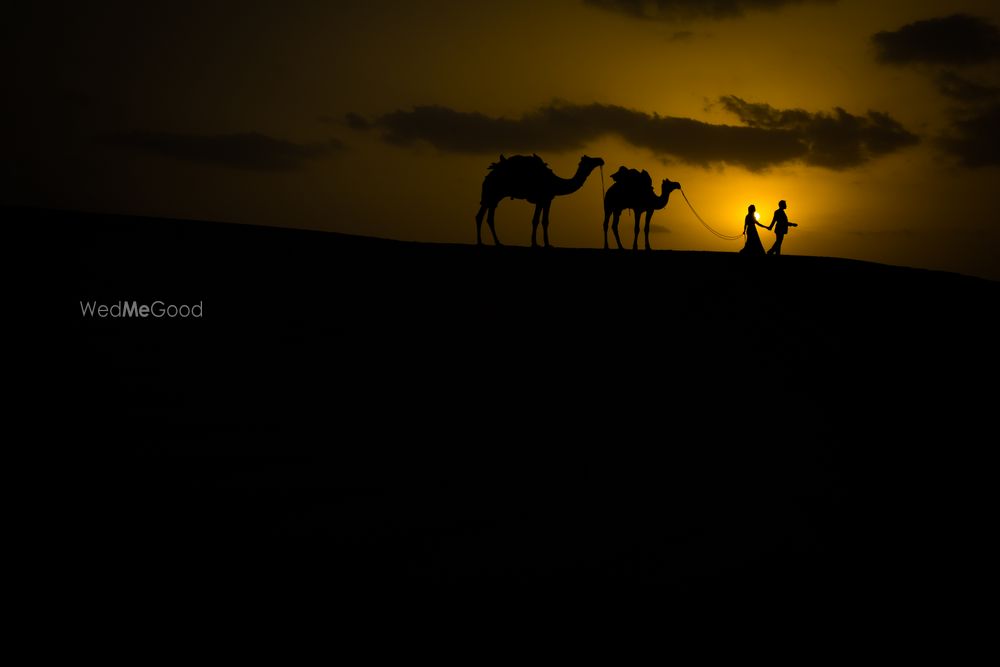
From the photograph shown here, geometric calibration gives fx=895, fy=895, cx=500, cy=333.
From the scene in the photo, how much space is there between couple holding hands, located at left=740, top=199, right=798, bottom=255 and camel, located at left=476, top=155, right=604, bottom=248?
459cm

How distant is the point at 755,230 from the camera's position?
21.4 m

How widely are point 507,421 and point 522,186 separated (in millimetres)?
10243

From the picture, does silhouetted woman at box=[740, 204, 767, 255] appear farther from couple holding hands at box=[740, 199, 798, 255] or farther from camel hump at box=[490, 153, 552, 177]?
camel hump at box=[490, 153, 552, 177]

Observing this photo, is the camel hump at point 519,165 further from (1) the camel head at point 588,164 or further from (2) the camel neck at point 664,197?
(2) the camel neck at point 664,197

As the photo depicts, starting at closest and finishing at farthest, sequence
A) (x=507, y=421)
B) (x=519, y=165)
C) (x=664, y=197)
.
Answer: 1. (x=507, y=421)
2. (x=519, y=165)
3. (x=664, y=197)

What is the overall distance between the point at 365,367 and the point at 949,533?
7.07 meters

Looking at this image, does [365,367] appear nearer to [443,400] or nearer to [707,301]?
[443,400]

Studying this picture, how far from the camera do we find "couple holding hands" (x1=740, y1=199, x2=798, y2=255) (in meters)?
21.3

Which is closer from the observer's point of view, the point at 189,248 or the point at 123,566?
the point at 123,566

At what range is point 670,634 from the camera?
20.6 ft

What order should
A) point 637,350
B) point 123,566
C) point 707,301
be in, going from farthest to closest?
point 707,301, point 637,350, point 123,566

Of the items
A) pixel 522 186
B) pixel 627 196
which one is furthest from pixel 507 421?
pixel 627 196

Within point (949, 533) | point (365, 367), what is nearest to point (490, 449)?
point (365, 367)

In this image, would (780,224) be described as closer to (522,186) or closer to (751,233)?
(751,233)
